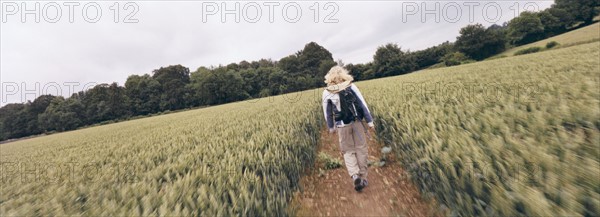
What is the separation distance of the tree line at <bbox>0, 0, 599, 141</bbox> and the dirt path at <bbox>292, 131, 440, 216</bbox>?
181 ft

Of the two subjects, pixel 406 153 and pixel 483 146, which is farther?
pixel 406 153

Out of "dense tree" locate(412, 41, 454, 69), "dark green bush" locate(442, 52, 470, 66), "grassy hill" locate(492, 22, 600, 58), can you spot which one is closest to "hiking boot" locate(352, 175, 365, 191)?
"grassy hill" locate(492, 22, 600, 58)

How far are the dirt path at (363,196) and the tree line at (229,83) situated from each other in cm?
5522

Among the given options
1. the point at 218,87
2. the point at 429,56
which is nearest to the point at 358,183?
the point at 218,87

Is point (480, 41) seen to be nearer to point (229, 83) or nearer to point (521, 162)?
point (229, 83)

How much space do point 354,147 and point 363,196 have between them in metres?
0.91

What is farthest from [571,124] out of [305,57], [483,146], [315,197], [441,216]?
[305,57]

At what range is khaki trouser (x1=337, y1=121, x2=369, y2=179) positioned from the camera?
448 centimetres

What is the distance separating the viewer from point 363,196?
4.30 m

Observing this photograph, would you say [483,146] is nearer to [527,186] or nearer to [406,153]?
[527,186]

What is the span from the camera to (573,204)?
1498mm

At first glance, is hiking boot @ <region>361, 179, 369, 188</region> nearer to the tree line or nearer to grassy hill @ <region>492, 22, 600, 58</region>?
grassy hill @ <region>492, 22, 600, 58</region>

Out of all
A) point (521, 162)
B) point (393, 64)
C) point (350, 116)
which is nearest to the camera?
point (521, 162)

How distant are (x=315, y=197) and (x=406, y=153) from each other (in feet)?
6.35
